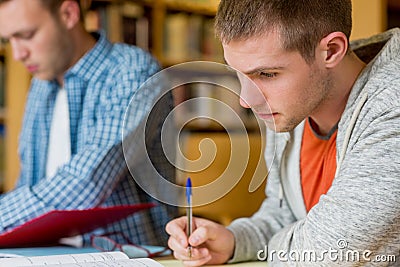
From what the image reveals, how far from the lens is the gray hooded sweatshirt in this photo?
0.89 metres

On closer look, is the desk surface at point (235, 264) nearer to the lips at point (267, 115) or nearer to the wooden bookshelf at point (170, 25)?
the lips at point (267, 115)

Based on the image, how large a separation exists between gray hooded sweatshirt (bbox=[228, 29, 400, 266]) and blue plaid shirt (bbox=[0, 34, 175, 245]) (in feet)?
1.26

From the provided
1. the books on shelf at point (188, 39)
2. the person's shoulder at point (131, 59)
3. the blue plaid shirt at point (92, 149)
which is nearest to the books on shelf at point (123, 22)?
the books on shelf at point (188, 39)

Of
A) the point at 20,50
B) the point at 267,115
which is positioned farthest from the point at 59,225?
the point at 20,50

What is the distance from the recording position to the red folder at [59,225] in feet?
3.79

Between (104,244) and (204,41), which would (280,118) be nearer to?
(104,244)

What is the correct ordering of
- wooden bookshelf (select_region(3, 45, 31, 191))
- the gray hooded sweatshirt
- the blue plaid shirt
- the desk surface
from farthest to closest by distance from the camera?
wooden bookshelf (select_region(3, 45, 31, 191)) → the blue plaid shirt → the desk surface → the gray hooded sweatshirt

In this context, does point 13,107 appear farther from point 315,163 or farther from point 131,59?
point 315,163

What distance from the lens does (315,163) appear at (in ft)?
3.96

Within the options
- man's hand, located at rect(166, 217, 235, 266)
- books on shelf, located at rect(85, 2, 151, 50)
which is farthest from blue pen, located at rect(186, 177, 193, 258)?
books on shelf, located at rect(85, 2, 151, 50)

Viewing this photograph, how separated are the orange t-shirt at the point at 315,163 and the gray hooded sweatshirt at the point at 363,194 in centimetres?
12

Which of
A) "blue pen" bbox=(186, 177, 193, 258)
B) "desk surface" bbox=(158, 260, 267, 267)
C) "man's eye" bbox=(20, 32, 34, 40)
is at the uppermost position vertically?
"man's eye" bbox=(20, 32, 34, 40)

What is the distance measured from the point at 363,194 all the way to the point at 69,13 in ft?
3.69

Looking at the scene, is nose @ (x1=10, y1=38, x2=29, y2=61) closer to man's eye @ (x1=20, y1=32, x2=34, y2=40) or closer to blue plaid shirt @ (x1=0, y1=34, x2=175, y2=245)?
man's eye @ (x1=20, y1=32, x2=34, y2=40)
